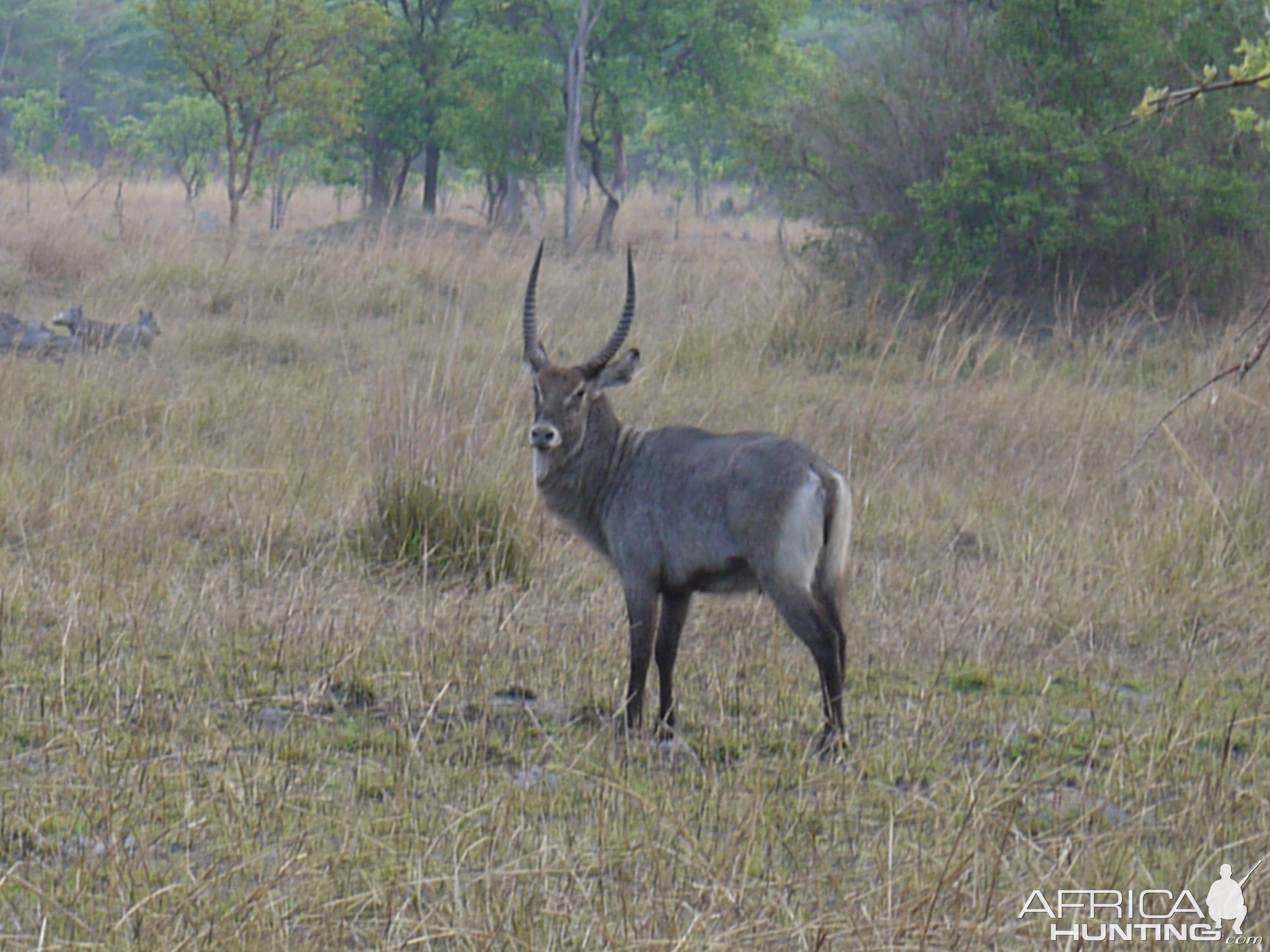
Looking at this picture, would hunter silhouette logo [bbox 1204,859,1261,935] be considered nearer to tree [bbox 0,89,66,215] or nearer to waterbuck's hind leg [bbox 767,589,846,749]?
waterbuck's hind leg [bbox 767,589,846,749]

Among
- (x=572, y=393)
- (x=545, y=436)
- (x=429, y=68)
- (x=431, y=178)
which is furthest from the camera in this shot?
(x=431, y=178)

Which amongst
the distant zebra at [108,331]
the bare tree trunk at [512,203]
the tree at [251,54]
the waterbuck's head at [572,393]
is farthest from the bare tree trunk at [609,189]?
the waterbuck's head at [572,393]

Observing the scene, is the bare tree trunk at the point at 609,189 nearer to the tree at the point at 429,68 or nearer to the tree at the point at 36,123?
the tree at the point at 429,68

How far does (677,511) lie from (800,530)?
0.39 meters

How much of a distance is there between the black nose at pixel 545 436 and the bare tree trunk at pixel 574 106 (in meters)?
15.1

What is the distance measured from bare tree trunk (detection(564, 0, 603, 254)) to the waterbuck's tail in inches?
610

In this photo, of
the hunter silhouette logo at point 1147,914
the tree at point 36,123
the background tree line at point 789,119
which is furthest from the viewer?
the tree at point 36,123

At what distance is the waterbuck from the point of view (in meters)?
3.61

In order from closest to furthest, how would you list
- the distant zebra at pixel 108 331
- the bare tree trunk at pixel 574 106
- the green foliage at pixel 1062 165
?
1. the distant zebra at pixel 108 331
2. the green foliage at pixel 1062 165
3. the bare tree trunk at pixel 574 106

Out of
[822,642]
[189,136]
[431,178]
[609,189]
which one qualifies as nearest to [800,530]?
[822,642]

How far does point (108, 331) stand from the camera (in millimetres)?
8820

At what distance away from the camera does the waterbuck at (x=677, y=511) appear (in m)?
3.61

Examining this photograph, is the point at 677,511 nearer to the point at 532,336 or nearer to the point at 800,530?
the point at 800,530

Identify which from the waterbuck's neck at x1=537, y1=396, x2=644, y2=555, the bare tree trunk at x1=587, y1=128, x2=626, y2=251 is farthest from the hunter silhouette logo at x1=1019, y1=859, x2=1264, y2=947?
the bare tree trunk at x1=587, y1=128, x2=626, y2=251
